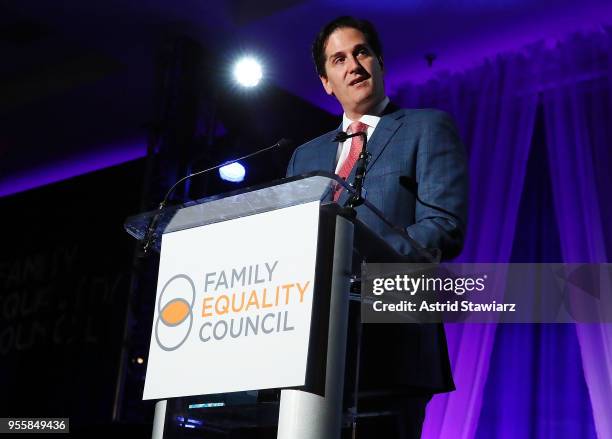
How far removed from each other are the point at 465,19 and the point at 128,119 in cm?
255

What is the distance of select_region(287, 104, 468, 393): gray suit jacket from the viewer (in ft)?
5.02

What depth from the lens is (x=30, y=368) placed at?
19.6ft

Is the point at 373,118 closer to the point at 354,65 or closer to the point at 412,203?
the point at 354,65

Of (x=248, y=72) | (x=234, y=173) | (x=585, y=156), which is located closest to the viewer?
(x=585, y=156)

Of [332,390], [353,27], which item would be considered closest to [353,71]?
[353,27]

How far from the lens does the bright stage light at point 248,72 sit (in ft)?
15.3

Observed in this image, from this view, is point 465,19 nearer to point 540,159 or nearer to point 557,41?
point 557,41

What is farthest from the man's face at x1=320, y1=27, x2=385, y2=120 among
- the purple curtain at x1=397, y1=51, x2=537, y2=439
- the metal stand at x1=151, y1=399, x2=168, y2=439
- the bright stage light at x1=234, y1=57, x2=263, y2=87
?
the bright stage light at x1=234, y1=57, x2=263, y2=87

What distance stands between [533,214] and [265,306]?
10.4 feet

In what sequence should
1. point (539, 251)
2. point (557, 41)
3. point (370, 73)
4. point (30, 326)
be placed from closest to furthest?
1. point (370, 73)
2. point (539, 251)
3. point (557, 41)
4. point (30, 326)

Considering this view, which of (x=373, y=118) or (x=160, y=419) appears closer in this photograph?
(x=160, y=419)

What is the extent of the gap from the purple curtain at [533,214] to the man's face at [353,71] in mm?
2135

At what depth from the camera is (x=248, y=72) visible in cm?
468

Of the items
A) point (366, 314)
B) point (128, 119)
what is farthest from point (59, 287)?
point (366, 314)
